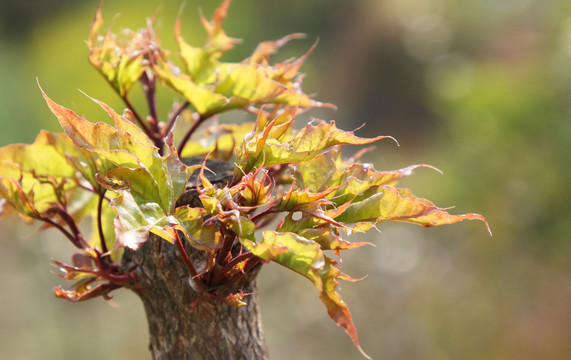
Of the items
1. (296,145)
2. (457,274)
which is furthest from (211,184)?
(457,274)

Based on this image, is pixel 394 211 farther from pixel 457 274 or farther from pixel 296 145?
pixel 457 274

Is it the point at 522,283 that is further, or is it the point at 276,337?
the point at 522,283

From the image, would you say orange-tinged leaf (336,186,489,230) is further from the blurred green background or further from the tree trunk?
the blurred green background

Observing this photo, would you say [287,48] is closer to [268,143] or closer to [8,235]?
[8,235]

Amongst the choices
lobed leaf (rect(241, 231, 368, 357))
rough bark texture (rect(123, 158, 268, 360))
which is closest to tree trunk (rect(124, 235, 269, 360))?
rough bark texture (rect(123, 158, 268, 360))

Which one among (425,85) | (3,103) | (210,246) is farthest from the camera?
(425,85)

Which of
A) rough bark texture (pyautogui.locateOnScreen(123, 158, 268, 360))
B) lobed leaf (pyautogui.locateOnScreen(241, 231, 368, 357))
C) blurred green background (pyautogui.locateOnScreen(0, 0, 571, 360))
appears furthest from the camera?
blurred green background (pyautogui.locateOnScreen(0, 0, 571, 360))

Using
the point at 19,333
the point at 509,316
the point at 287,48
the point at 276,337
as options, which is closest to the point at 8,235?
the point at 19,333
